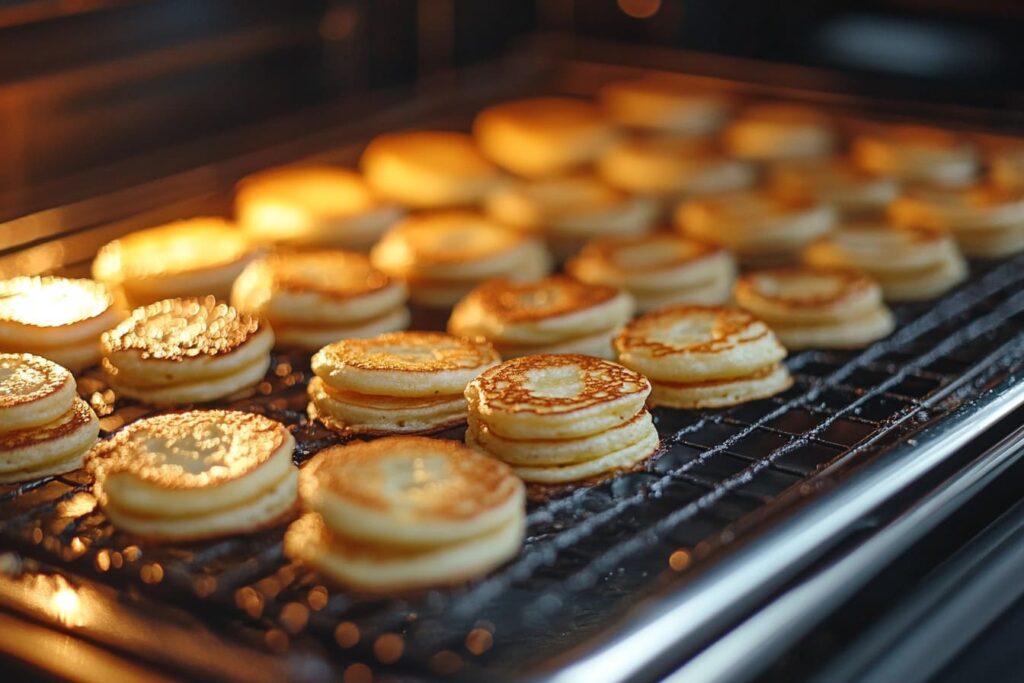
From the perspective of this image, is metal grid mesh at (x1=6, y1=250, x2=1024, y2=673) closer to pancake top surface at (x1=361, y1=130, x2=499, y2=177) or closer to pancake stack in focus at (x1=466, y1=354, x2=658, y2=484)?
pancake stack in focus at (x1=466, y1=354, x2=658, y2=484)

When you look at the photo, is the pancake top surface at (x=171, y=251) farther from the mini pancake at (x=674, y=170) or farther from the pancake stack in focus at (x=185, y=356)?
the mini pancake at (x=674, y=170)

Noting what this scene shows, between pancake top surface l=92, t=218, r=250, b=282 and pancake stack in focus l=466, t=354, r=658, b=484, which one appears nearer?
pancake stack in focus l=466, t=354, r=658, b=484

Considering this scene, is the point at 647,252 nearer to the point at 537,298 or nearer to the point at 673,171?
the point at 537,298

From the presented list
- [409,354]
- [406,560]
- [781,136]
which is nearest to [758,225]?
[781,136]

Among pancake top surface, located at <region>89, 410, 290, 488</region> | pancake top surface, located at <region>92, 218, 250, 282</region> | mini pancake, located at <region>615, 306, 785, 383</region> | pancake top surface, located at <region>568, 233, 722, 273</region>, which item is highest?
pancake top surface, located at <region>89, 410, 290, 488</region>

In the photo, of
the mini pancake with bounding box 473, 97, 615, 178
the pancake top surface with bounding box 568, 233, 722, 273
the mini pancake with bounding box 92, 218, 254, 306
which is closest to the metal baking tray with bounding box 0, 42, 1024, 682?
the mini pancake with bounding box 92, 218, 254, 306

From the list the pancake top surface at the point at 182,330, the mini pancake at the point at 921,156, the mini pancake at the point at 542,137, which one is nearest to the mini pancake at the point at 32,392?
the pancake top surface at the point at 182,330

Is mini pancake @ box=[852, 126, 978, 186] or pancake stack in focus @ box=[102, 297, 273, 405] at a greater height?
mini pancake @ box=[852, 126, 978, 186]
